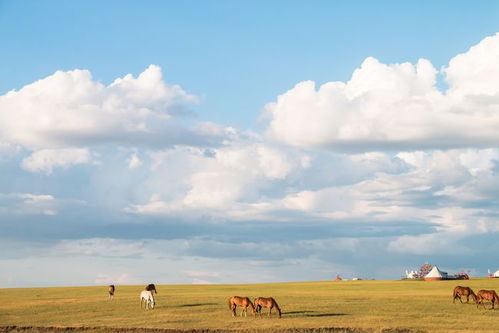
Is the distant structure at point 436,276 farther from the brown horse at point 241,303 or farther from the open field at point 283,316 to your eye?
the brown horse at point 241,303

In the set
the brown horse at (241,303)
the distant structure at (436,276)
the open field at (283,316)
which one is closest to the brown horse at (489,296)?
the open field at (283,316)

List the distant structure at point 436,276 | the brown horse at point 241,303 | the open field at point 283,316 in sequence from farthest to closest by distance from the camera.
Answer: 1. the distant structure at point 436,276
2. the brown horse at point 241,303
3. the open field at point 283,316

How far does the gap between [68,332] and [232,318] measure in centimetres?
1082

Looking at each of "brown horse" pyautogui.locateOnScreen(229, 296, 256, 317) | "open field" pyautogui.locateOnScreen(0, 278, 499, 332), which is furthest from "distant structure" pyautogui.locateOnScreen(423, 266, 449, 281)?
"brown horse" pyautogui.locateOnScreen(229, 296, 256, 317)

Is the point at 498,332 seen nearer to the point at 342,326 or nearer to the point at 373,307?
the point at 342,326

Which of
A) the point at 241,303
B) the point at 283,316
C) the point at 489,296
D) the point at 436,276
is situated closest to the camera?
the point at 283,316

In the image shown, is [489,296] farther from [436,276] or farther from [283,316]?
[436,276]

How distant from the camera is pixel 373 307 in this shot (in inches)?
2195

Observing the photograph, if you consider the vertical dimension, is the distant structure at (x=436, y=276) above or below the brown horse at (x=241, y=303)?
above

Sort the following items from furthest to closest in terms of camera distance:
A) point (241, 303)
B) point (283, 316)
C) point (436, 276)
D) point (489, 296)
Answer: point (436, 276)
point (489, 296)
point (241, 303)
point (283, 316)

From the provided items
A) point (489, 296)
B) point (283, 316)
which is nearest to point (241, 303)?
point (283, 316)

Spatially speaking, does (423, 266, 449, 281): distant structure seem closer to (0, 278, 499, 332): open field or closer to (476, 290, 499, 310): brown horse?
(0, 278, 499, 332): open field

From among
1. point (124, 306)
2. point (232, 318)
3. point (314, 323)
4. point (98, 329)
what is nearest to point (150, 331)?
point (98, 329)

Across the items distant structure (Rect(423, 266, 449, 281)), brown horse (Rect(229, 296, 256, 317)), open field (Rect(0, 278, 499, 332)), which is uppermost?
distant structure (Rect(423, 266, 449, 281))
